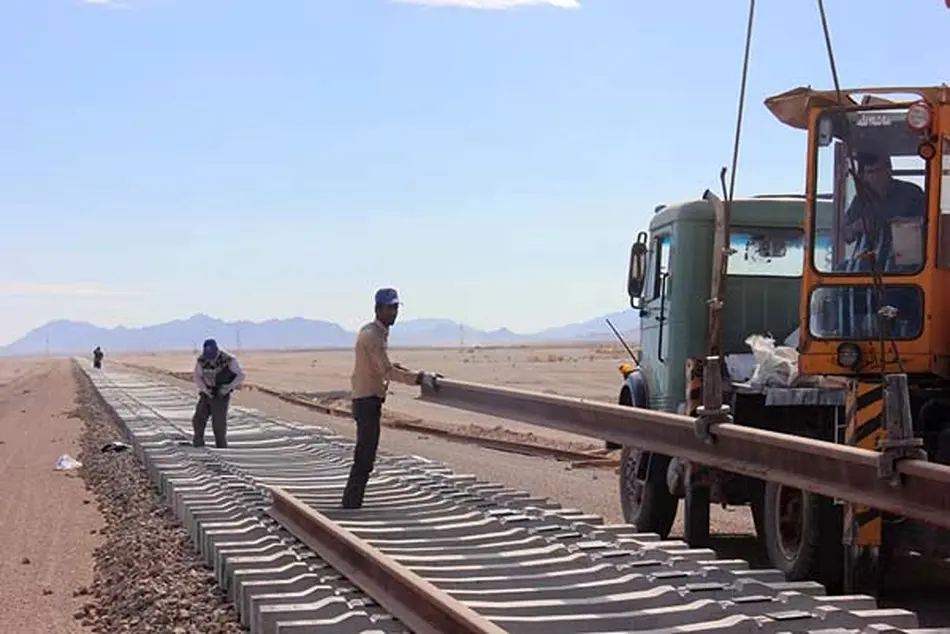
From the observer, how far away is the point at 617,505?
15.3 meters

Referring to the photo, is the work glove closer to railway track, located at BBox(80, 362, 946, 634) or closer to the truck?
railway track, located at BBox(80, 362, 946, 634)

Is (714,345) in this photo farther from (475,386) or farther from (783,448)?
(783,448)

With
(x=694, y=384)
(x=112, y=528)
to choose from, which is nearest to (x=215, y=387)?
(x=112, y=528)

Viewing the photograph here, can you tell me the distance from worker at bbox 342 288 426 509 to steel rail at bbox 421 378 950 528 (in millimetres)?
1818

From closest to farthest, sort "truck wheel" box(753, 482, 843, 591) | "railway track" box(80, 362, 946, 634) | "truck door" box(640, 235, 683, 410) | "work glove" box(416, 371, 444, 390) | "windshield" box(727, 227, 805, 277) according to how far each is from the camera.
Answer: "railway track" box(80, 362, 946, 634), "truck wheel" box(753, 482, 843, 591), "work glove" box(416, 371, 444, 390), "windshield" box(727, 227, 805, 277), "truck door" box(640, 235, 683, 410)

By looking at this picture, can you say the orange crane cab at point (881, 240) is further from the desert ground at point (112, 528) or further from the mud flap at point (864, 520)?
the desert ground at point (112, 528)

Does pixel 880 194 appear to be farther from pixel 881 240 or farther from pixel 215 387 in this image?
pixel 215 387

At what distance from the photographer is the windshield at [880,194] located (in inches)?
352

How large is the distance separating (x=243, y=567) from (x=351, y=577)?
101cm

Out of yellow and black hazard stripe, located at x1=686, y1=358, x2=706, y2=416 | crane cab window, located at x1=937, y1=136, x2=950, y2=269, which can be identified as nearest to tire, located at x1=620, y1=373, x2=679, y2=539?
yellow and black hazard stripe, located at x1=686, y1=358, x2=706, y2=416

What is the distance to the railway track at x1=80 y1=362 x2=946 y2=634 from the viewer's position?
6750mm

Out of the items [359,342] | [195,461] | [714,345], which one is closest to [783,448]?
[714,345]

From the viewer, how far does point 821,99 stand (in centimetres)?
943

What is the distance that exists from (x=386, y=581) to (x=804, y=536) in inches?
125
